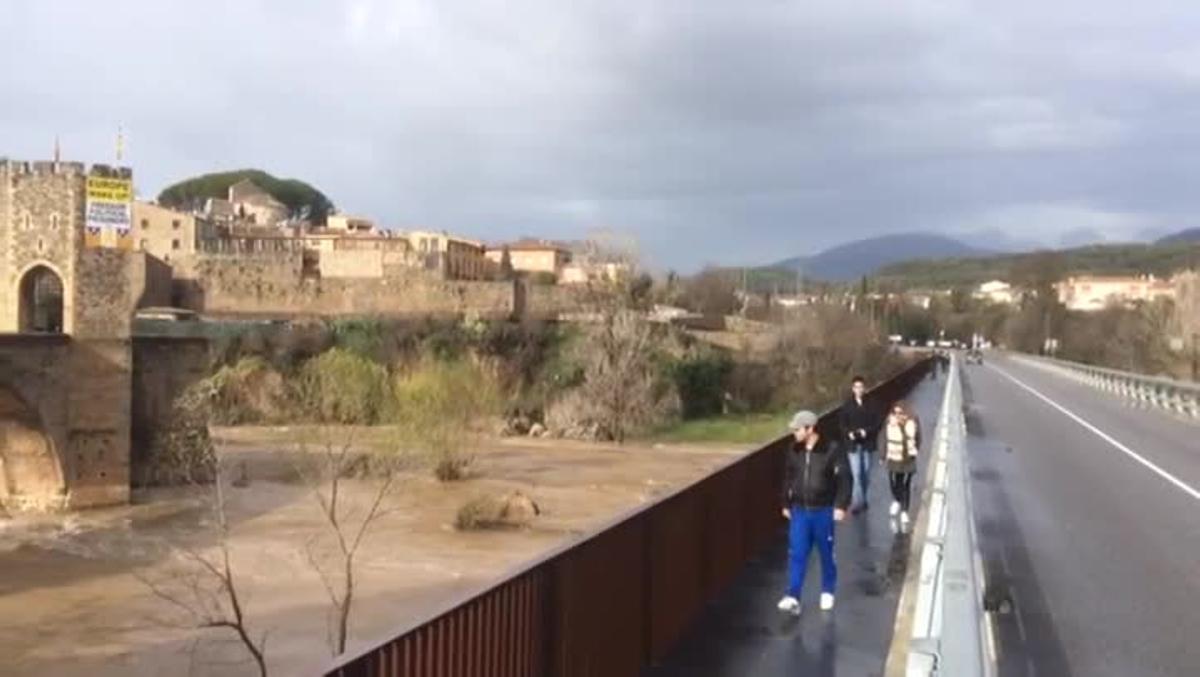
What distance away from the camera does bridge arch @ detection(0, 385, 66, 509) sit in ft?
134

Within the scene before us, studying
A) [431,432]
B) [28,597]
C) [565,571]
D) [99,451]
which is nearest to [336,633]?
[28,597]

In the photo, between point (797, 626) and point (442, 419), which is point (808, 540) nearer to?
point (797, 626)

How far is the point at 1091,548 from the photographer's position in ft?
49.3

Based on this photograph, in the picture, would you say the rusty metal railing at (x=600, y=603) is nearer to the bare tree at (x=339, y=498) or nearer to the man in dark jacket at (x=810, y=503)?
the man in dark jacket at (x=810, y=503)

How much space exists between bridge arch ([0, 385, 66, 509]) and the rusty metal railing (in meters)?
33.5

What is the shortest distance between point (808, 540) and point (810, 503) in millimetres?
301

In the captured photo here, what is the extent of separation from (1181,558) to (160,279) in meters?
80.0

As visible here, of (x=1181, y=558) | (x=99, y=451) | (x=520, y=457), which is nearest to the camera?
(x=1181, y=558)

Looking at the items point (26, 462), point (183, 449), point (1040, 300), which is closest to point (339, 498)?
point (183, 449)

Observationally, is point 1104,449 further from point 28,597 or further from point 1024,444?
point 28,597

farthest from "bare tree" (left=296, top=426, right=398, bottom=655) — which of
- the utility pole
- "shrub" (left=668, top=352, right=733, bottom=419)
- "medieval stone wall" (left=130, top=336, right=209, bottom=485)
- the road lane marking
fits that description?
the utility pole

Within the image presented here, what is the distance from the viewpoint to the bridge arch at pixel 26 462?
40.8m

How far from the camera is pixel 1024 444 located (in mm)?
Answer: 30391

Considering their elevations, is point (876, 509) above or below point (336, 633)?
above
